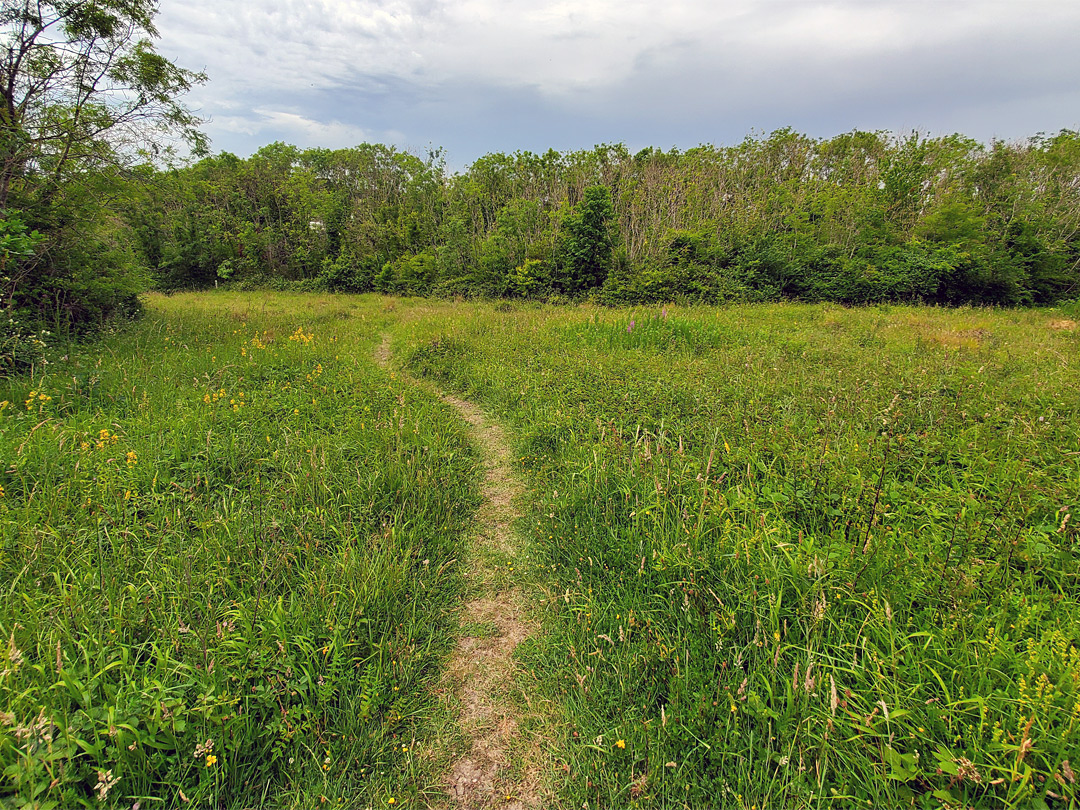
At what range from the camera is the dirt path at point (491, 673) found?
1913 millimetres

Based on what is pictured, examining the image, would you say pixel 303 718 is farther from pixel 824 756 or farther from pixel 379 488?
pixel 824 756

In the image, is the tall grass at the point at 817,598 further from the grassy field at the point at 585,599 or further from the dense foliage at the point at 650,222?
the dense foliage at the point at 650,222

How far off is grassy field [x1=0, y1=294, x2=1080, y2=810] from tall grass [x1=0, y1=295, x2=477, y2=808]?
0.02 m

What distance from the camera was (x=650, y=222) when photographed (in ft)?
84.5

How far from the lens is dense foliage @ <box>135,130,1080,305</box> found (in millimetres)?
19141

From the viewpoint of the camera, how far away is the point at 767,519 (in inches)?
118

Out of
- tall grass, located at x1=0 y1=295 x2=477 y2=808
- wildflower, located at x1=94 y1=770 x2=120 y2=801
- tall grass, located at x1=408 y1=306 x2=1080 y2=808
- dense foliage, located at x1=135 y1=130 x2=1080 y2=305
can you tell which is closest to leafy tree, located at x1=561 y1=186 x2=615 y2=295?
dense foliage, located at x1=135 y1=130 x2=1080 y2=305

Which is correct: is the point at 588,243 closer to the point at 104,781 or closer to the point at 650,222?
the point at 650,222

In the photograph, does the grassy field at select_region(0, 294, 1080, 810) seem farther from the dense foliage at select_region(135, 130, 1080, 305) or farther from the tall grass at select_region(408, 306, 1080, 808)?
the dense foliage at select_region(135, 130, 1080, 305)

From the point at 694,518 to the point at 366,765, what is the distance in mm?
2468

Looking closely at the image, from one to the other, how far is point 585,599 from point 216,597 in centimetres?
233

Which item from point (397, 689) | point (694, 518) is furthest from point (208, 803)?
point (694, 518)

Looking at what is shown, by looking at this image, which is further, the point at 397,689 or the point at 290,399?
the point at 290,399

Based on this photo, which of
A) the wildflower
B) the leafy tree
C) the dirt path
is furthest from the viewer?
the leafy tree
